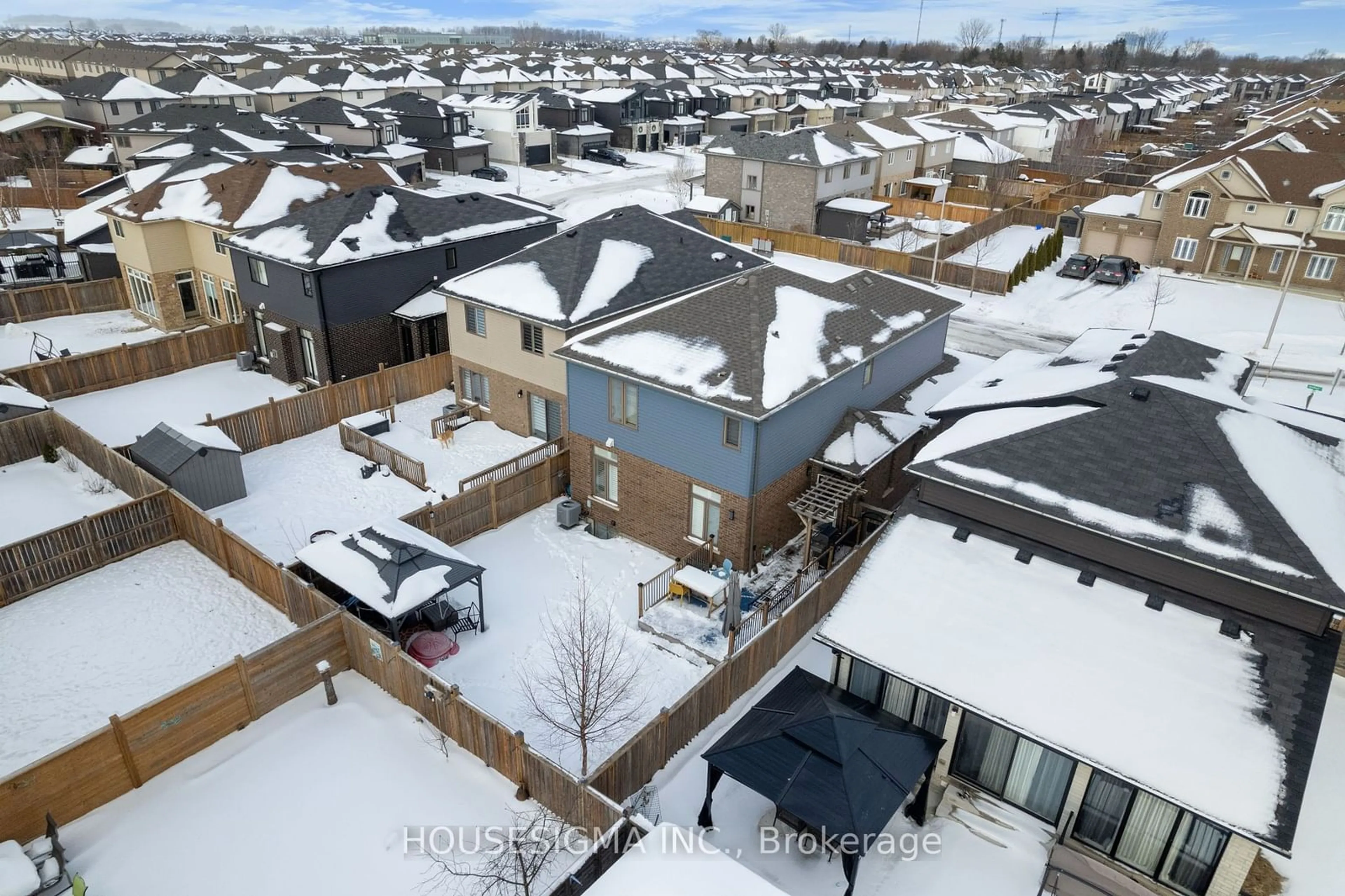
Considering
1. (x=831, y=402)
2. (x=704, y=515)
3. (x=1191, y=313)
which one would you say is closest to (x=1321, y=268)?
(x=1191, y=313)

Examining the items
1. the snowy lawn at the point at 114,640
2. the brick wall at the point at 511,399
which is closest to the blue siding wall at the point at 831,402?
the brick wall at the point at 511,399

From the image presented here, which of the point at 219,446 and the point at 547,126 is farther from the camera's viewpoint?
the point at 547,126

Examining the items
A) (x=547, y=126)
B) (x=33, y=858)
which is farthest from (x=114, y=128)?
(x=33, y=858)

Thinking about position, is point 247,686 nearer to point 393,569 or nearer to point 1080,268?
point 393,569

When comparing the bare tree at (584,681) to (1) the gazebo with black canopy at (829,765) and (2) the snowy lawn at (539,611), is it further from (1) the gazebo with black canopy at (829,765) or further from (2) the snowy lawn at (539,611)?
(1) the gazebo with black canopy at (829,765)

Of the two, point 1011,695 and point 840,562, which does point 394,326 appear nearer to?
point 840,562

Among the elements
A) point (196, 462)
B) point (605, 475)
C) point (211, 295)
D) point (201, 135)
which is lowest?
point (605, 475)

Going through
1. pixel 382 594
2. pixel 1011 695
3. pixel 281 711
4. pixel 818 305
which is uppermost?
pixel 818 305
